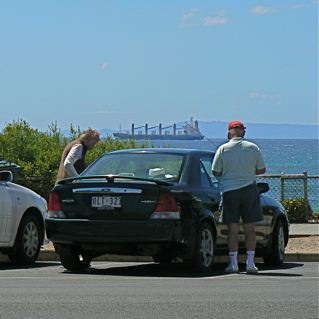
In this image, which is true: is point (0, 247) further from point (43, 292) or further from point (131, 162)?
point (43, 292)

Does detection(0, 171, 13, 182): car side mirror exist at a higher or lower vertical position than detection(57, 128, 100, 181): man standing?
lower

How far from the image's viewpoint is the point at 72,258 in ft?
42.6

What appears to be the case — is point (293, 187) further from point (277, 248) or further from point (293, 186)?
point (277, 248)

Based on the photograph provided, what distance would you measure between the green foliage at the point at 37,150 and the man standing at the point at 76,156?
6.74 m

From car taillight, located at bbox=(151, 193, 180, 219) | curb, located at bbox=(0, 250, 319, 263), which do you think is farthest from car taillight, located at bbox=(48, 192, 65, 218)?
curb, located at bbox=(0, 250, 319, 263)

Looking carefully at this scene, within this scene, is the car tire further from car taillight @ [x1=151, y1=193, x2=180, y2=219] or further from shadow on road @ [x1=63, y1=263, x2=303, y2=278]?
car taillight @ [x1=151, y1=193, x2=180, y2=219]

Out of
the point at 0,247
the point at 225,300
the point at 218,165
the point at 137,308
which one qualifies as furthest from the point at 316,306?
the point at 0,247

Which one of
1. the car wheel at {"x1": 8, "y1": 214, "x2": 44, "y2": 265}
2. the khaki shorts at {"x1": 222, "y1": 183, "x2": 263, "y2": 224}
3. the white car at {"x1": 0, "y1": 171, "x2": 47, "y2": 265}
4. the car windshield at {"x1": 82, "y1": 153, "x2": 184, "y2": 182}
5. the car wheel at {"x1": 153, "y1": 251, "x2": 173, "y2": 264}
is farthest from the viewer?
the car wheel at {"x1": 8, "y1": 214, "x2": 44, "y2": 265}

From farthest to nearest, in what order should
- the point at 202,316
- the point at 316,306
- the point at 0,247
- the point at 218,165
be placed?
the point at 0,247, the point at 218,165, the point at 316,306, the point at 202,316

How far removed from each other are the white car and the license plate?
1.79m

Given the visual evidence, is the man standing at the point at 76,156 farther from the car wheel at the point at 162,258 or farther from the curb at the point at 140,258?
the car wheel at the point at 162,258

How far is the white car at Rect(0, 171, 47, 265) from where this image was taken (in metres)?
13.9

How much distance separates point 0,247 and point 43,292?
3.49 meters

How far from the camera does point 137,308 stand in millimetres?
9453
